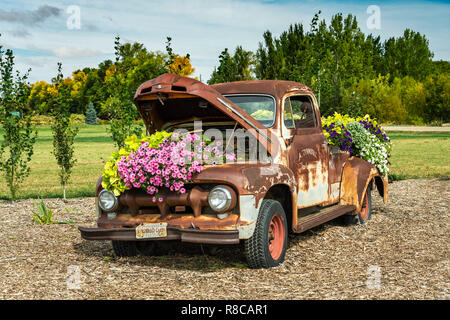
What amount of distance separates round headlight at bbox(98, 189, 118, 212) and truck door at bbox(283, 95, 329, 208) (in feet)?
6.86

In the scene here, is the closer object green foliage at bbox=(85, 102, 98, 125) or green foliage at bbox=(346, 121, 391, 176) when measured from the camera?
green foliage at bbox=(346, 121, 391, 176)

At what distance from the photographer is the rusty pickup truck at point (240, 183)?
18.4ft

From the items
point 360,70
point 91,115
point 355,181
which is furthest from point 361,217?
point 91,115

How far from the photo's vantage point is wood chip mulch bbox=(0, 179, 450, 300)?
516 cm

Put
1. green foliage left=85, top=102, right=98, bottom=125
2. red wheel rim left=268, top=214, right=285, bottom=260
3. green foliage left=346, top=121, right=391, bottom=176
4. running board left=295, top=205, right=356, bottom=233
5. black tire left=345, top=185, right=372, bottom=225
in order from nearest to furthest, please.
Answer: red wheel rim left=268, top=214, right=285, bottom=260 < running board left=295, top=205, right=356, bottom=233 < black tire left=345, top=185, right=372, bottom=225 < green foliage left=346, top=121, right=391, bottom=176 < green foliage left=85, top=102, right=98, bottom=125

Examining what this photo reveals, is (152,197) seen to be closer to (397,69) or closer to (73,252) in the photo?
(73,252)

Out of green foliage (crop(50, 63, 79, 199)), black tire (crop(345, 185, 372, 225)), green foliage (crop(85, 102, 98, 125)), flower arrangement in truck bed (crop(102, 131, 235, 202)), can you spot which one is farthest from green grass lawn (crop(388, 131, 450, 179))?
green foliage (crop(85, 102, 98, 125))

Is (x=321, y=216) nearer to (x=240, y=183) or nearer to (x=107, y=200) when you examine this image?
(x=240, y=183)

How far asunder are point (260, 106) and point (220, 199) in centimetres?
181

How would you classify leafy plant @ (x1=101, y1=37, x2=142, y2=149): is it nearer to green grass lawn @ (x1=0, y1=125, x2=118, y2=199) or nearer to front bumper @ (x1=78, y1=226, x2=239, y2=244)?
green grass lawn @ (x1=0, y1=125, x2=118, y2=199)

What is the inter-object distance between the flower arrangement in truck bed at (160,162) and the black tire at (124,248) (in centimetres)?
80

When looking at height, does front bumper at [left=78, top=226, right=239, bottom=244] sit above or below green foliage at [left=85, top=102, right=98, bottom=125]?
below

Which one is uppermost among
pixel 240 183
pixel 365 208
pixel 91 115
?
pixel 91 115

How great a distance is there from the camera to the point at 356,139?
9.05 metres
